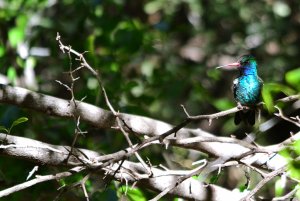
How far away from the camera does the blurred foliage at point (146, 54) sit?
12.9 feet

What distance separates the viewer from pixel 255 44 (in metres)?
7.08

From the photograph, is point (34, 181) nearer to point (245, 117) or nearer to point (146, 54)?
point (245, 117)

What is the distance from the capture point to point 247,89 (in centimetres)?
354

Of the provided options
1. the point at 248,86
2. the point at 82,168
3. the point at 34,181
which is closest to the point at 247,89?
the point at 248,86

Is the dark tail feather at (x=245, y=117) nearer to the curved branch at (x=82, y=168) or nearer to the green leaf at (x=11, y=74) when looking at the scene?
the curved branch at (x=82, y=168)

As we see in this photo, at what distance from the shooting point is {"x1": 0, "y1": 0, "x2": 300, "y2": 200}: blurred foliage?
3.92 meters

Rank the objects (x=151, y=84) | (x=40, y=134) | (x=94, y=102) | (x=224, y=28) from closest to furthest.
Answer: (x=94, y=102), (x=40, y=134), (x=151, y=84), (x=224, y=28)

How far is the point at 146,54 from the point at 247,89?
7.68ft

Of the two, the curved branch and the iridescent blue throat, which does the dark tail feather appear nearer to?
the iridescent blue throat

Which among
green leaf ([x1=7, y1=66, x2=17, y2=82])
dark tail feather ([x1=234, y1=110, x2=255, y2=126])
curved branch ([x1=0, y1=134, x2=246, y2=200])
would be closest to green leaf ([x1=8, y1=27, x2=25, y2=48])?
green leaf ([x1=7, y1=66, x2=17, y2=82])

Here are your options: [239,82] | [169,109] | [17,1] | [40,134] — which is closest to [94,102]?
[40,134]

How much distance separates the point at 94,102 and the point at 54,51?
736mm

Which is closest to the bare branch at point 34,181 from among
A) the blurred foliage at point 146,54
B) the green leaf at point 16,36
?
the blurred foliage at point 146,54

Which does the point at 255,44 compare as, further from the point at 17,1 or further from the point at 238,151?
the point at 238,151
